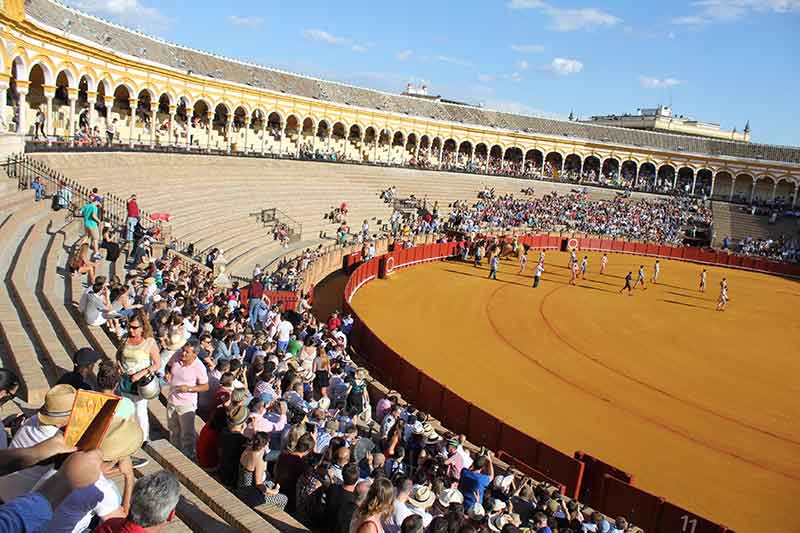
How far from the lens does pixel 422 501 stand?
6.62 metres

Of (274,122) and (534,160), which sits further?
(534,160)

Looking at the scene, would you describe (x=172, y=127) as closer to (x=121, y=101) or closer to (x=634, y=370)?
(x=121, y=101)

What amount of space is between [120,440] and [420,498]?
3219 millimetres

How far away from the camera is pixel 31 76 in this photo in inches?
1328

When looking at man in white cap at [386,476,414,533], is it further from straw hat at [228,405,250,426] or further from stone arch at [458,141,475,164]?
stone arch at [458,141,475,164]

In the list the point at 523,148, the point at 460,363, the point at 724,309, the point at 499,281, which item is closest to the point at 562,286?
the point at 499,281

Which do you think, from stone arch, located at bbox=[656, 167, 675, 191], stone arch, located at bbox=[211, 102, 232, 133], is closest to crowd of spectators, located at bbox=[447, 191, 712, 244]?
stone arch, located at bbox=[656, 167, 675, 191]

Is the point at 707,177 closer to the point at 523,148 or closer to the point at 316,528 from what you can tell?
the point at 523,148

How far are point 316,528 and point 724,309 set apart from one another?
28828mm

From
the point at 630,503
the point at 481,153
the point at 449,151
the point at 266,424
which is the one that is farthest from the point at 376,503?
the point at 481,153

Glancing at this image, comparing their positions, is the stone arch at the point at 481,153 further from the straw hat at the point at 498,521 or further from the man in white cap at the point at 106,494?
the man in white cap at the point at 106,494

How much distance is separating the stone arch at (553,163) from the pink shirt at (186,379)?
70.4m

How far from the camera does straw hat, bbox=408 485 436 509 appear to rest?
6.57m

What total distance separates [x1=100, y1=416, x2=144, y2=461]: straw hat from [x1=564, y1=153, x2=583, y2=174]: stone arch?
74.5 meters
